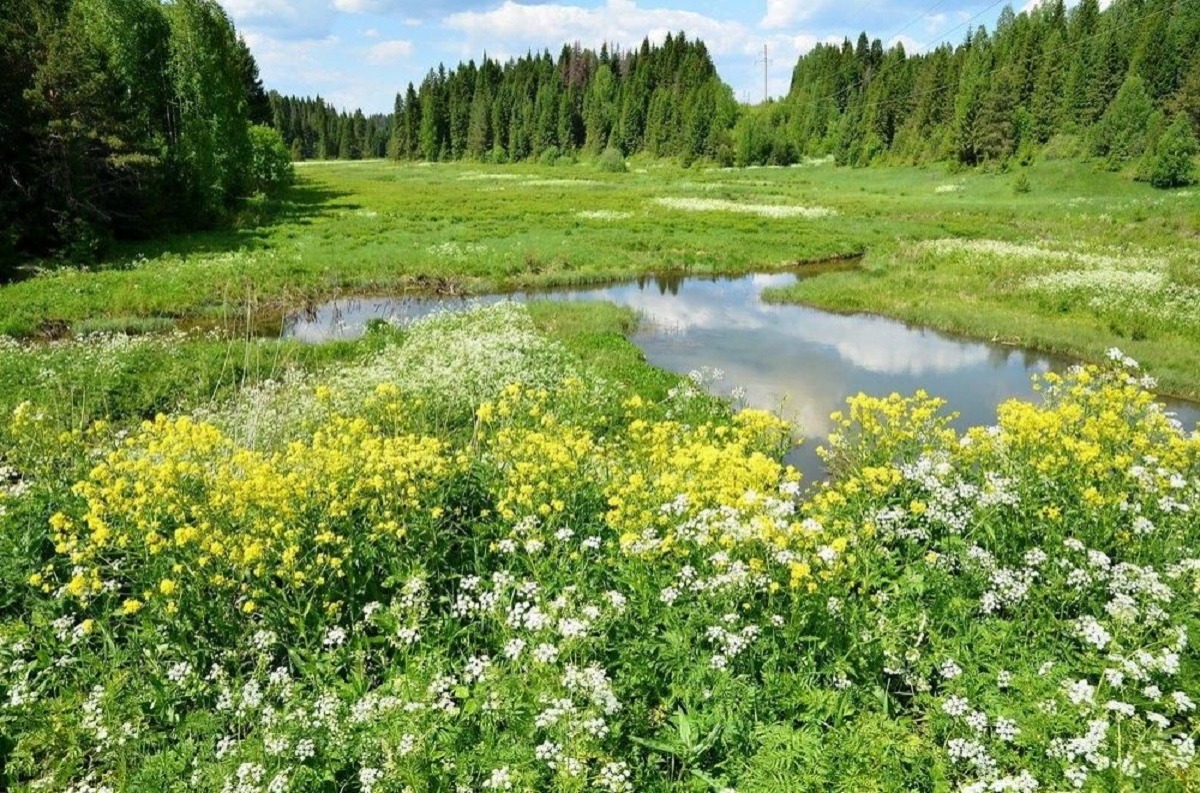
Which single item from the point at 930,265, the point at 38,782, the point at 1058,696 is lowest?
the point at 38,782

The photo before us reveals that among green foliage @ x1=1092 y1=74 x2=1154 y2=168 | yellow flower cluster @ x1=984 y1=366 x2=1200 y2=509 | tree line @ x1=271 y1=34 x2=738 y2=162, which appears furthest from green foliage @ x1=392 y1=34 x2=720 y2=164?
yellow flower cluster @ x1=984 y1=366 x2=1200 y2=509

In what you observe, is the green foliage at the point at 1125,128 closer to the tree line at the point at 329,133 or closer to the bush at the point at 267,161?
the bush at the point at 267,161

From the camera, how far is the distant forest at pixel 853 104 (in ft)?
233

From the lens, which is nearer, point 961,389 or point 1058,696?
point 1058,696

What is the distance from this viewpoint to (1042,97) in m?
74.0

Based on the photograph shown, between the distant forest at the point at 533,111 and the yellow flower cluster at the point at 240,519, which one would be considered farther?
the distant forest at the point at 533,111

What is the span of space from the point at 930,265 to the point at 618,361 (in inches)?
768

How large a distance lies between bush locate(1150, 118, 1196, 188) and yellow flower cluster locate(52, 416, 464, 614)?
65386 millimetres

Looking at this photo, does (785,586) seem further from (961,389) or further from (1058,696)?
(961,389)

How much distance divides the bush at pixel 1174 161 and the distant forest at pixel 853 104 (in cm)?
39

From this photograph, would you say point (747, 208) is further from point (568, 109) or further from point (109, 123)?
point (568, 109)

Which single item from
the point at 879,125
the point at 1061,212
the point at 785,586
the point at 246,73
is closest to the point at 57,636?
the point at 785,586

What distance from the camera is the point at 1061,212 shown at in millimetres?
45719

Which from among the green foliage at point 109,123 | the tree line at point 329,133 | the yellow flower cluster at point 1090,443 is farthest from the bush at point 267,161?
the tree line at point 329,133
